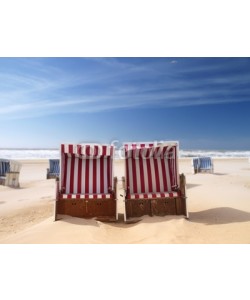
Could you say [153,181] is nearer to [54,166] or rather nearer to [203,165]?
[54,166]

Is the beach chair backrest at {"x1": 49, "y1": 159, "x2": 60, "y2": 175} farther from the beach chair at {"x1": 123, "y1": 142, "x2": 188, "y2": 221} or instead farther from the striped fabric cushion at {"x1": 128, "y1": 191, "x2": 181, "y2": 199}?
the striped fabric cushion at {"x1": 128, "y1": 191, "x2": 181, "y2": 199}

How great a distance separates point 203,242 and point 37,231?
269 cm

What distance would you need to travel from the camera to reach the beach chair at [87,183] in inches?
234

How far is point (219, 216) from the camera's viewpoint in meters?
6.16

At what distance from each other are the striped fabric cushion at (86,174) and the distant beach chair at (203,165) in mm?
13396

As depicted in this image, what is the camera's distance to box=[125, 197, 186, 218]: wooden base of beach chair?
5945mm

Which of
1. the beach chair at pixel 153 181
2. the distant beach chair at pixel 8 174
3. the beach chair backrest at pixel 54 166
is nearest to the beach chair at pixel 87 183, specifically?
the beach chair at pixel 153 181

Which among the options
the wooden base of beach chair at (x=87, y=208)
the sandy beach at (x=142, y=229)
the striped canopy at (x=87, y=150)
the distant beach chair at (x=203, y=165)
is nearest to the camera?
the sandy beach at (x=142, y=229)

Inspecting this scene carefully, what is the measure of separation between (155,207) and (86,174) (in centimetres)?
160

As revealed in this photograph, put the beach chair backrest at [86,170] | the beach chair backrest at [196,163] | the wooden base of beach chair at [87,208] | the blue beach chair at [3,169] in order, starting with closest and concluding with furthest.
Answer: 1. the wooden base of beach chair at [87,208]
2. the beach chair backrest at [86,170]
3. the blue beach chair at [3,169]
4. the beach chair backrest at [196,163]

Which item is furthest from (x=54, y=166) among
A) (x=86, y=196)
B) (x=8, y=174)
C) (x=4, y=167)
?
(x=86, y=196)

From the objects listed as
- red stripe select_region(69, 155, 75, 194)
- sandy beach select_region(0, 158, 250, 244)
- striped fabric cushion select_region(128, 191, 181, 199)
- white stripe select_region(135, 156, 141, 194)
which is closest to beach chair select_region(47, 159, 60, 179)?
sandy beach select_region(0, 158, 250, 244)

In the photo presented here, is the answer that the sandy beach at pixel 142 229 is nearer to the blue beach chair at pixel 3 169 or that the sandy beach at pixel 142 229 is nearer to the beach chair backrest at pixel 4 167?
the blue beach chair at pixel 3 169

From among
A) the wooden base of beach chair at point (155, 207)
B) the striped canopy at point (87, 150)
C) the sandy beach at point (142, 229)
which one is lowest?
the sandy beach at point (142, 229)
